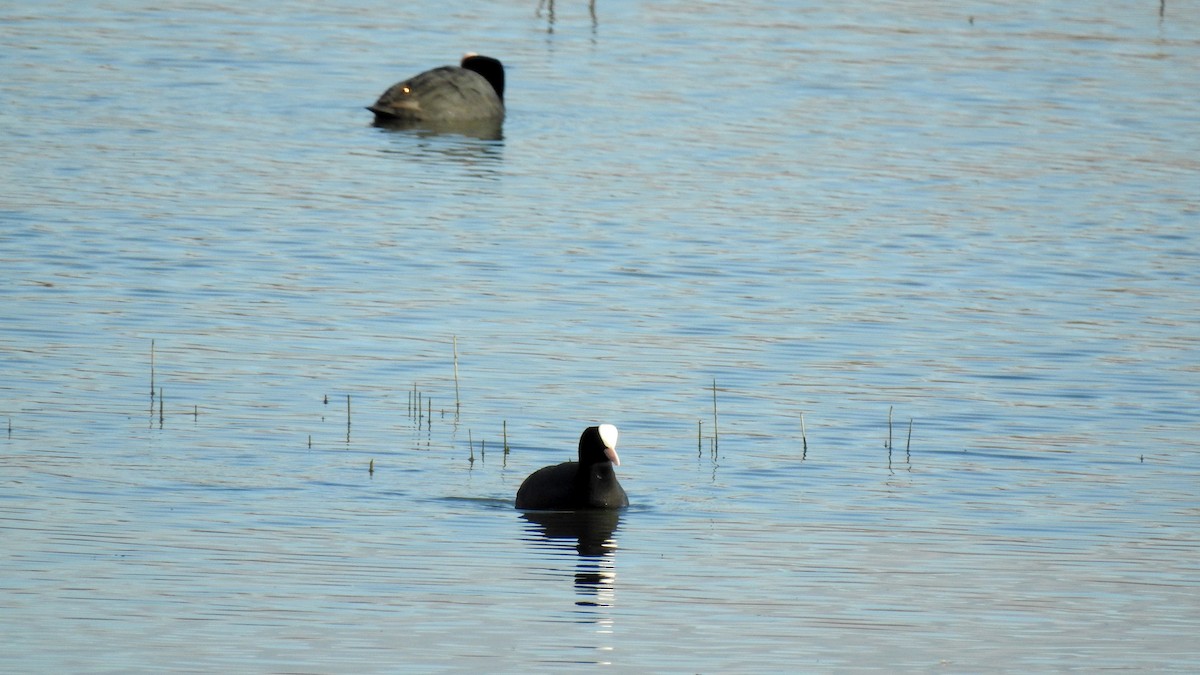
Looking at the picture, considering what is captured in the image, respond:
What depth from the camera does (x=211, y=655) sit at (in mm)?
9766

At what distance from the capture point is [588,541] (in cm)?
1266

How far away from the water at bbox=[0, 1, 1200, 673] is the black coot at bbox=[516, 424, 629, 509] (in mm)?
184

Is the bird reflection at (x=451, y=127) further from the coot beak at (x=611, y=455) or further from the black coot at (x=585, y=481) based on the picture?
the coot beak at (x=611, y=455)

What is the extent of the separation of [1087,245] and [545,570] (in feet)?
42.1

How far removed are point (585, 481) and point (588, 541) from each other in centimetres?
50

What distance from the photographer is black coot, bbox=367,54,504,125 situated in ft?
98.2

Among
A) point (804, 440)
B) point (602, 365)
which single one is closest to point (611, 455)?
point (804, 440)

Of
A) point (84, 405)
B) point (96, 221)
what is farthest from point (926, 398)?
point (96, 221)

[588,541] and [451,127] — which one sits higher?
[588,541]

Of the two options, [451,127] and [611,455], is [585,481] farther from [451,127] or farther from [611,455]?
[451,127]

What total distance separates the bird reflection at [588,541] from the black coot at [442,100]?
17227mm

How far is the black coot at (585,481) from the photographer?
12992mm

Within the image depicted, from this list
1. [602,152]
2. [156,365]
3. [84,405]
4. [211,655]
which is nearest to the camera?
[211,655]

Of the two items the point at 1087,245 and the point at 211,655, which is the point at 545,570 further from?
the point at 1087,245
